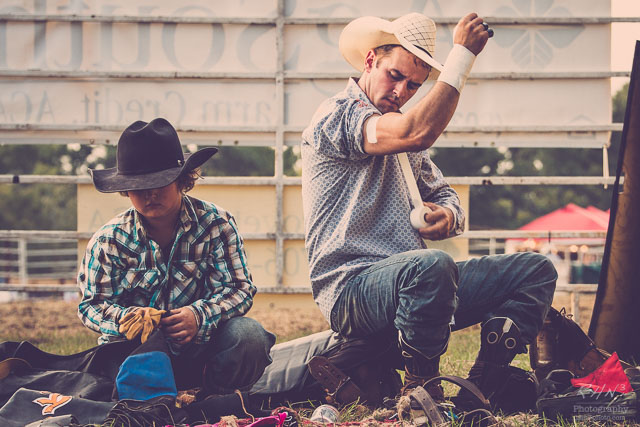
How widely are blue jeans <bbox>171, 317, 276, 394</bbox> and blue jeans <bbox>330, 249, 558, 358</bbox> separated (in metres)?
0.34

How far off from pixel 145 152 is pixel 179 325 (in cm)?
71

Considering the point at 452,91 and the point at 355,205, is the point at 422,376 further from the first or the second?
the point at 452,91

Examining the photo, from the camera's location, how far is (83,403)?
2.49 m

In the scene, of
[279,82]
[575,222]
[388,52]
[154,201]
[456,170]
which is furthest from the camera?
[456,170]

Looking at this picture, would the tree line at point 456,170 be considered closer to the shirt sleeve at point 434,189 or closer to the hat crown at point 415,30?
the shirt sleeve at point 434,189

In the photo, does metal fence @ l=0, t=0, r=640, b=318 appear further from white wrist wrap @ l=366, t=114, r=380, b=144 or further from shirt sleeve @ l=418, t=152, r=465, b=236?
white wrist wrap @ l=366, t=114, r=380, b=144

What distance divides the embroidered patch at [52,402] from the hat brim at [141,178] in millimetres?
772

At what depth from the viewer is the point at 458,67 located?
261 cm

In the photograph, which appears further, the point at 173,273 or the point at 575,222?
the point at 575,222

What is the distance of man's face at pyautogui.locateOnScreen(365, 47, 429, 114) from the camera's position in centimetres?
294

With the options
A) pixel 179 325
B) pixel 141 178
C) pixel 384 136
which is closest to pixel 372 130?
pixel 384 136

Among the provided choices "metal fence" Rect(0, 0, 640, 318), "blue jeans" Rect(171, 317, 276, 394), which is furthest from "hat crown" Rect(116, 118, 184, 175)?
"metal fence" Rect(0, 0, 640, 318)

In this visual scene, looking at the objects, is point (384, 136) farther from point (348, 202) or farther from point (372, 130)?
point (348, 202)


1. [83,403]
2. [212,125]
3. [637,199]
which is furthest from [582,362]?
[212,125]
